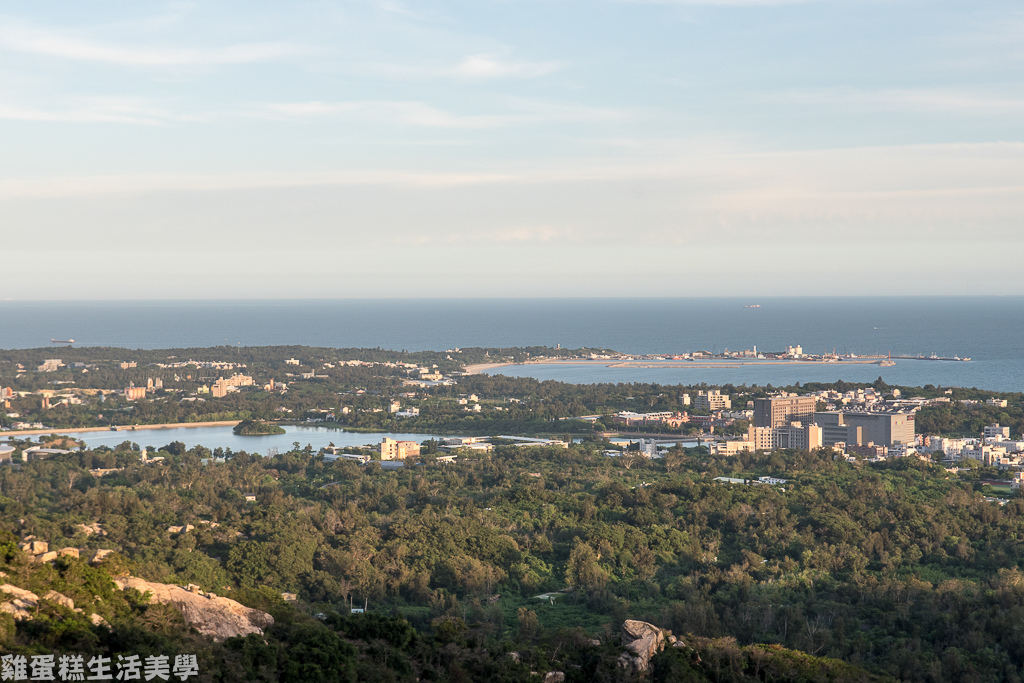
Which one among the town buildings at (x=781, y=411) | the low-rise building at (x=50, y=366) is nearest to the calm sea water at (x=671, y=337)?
the town buildings at (x=781, y=411)

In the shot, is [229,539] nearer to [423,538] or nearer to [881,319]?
[423,538]

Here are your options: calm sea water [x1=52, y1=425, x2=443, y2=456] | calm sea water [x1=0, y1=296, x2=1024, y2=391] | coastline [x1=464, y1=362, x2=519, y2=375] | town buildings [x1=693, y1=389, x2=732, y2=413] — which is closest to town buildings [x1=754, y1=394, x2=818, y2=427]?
town buildings [x1=693, y1=389, x2=732, y2=413]

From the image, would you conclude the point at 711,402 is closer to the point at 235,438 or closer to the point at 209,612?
the point at 235,438

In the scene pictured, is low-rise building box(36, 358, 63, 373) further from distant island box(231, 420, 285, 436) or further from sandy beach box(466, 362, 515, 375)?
sandy beach box(466, 362, 515, 375)

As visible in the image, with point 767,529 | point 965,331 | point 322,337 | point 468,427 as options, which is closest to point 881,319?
point 965,331

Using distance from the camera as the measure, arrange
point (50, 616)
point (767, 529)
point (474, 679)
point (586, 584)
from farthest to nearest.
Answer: point (767, 529) → point (586, 584) → point (474, 679) → point (50, 616)
